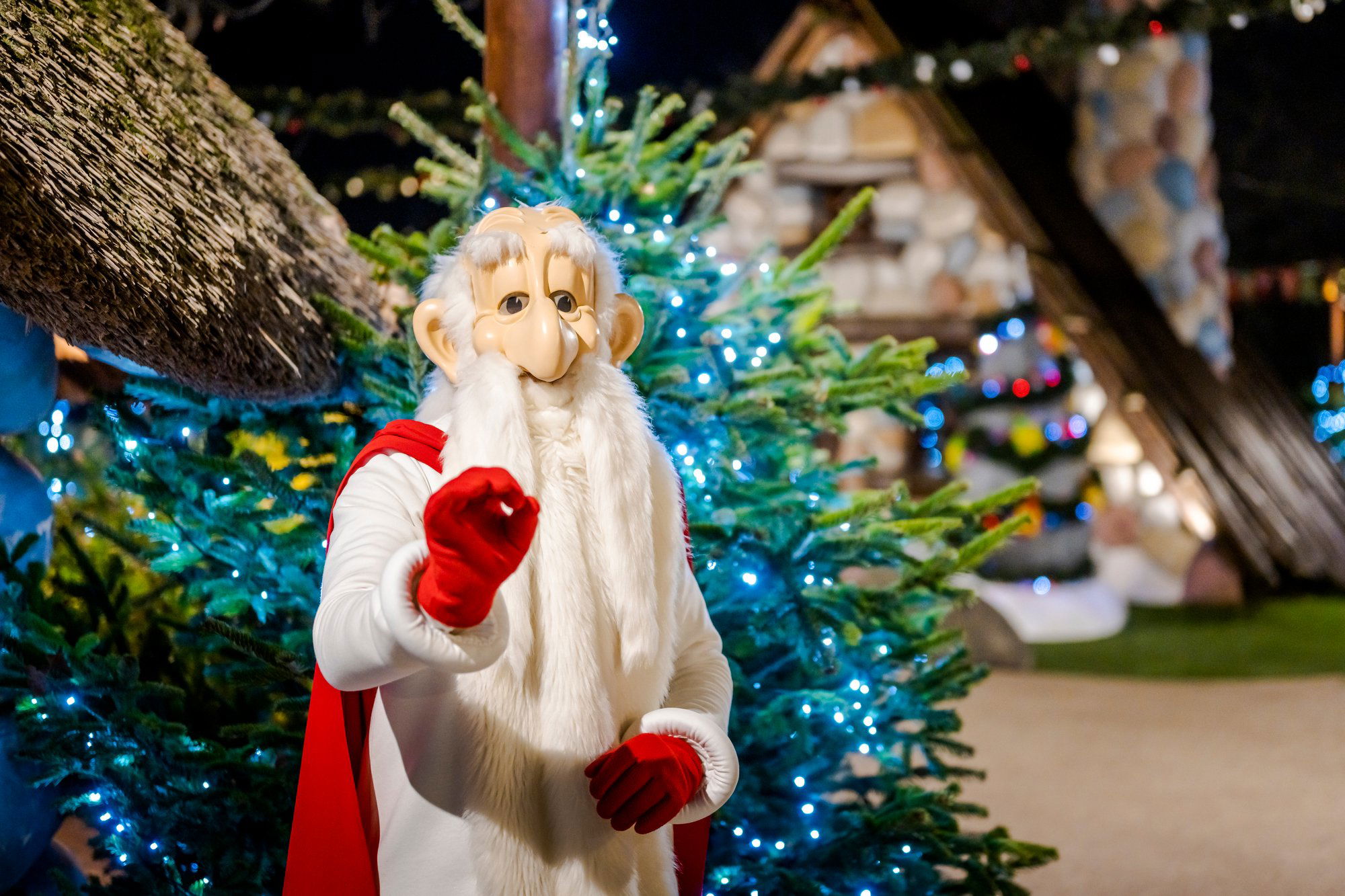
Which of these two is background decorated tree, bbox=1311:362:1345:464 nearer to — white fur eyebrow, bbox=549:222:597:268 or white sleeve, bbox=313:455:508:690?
white fur eyebrow, bbox=549:222:597:268

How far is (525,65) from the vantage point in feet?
8.79

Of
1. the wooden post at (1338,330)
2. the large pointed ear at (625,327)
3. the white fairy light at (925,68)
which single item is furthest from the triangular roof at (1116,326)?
the large pointed ear at (625,327)

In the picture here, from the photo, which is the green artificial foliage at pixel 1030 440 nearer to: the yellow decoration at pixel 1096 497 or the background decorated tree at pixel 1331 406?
the yellow decoration at pixel 1096 497

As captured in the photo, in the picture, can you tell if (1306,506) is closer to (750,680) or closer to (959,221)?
(959,221)

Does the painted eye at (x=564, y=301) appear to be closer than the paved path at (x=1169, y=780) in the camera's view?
Answer: Yes

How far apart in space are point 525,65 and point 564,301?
1336mm

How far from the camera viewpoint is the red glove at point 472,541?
1.19 metres

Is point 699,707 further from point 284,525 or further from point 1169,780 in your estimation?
point 1169,780

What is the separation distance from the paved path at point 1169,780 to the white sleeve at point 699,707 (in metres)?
2.20

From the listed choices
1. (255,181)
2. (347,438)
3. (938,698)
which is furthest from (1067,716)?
(255,181)

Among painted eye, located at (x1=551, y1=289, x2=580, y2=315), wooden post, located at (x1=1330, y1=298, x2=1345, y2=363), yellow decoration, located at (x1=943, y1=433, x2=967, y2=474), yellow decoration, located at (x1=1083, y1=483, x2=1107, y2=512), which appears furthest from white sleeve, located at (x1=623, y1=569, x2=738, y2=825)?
wooden post, located at (x1=1330, y1=298, x2=1345, y2=363)

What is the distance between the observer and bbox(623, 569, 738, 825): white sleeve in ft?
4.91

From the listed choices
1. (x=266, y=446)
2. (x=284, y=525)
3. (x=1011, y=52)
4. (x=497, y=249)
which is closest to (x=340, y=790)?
(x=497, y=249)

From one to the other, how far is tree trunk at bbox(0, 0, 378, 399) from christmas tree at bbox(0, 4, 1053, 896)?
151 millimetres
